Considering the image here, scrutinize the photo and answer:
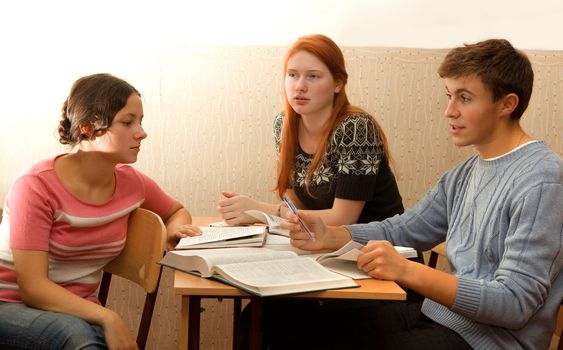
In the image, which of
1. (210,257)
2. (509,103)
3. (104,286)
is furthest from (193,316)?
(509,103)

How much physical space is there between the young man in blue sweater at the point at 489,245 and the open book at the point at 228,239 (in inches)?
4.0

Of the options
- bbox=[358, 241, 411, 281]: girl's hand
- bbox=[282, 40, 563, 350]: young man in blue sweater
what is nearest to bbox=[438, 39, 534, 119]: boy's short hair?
bbox=[282, 40, 563, 350]: young man in blue sweater

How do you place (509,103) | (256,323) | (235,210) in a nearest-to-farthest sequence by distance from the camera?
(256,323) → (509,103) → (235,210)

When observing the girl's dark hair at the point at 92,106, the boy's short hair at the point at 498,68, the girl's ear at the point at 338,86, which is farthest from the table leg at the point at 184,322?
the girl's ear at the point at 338,86

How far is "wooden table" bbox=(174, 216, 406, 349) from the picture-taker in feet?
4.68

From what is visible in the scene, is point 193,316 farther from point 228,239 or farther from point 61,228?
point 61,228

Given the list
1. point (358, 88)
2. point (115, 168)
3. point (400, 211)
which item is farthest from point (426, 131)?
point (115, 168)

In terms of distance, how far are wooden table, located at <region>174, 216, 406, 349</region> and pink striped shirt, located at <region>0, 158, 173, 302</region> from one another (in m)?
0.42

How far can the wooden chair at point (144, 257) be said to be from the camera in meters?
1.84

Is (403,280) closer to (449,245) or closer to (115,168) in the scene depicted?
(449,245)

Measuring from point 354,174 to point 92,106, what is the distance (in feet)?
2.69

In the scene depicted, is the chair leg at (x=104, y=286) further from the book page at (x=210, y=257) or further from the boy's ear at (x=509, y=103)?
the boy's ear at (x=509, y=103)

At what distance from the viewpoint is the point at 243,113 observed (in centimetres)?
296

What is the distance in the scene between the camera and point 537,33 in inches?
118
